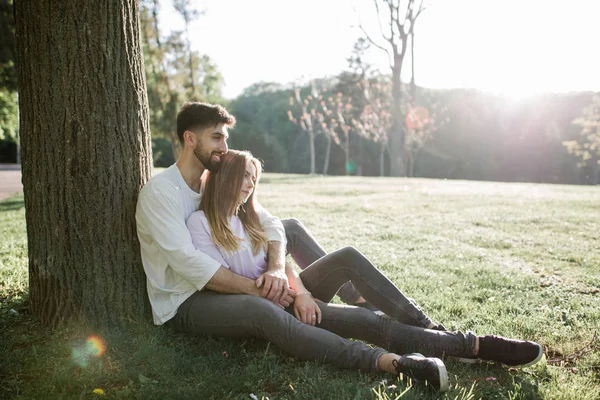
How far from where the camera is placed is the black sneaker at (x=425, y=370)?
281 centimetres

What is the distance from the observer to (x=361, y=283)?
3.63m

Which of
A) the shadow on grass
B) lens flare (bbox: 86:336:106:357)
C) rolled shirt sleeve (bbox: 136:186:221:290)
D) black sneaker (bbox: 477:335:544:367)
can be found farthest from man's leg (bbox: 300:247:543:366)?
the shadow on grass

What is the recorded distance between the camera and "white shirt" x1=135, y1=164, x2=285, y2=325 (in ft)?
11.0

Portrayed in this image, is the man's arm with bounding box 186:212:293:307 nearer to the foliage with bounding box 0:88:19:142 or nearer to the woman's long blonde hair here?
the woman's long blonde hair

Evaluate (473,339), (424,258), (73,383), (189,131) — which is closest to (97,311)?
(73,383)

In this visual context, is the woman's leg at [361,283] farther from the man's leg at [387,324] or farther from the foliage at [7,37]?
the foliage at [7,37]

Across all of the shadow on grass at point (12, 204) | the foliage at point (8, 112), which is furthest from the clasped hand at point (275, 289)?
the foliage at point (8, 112)

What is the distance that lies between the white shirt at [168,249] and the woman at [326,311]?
0.18 meters

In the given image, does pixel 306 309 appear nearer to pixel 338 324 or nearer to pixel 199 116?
pixel 338 324

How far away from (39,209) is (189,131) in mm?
1231

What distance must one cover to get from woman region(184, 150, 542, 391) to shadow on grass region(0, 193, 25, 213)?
8.86 m

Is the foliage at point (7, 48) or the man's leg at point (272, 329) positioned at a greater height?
the foliage at point (7, 48)

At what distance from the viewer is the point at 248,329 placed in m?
3.26

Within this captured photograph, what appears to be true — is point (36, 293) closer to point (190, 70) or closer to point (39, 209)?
point (39, 209)
